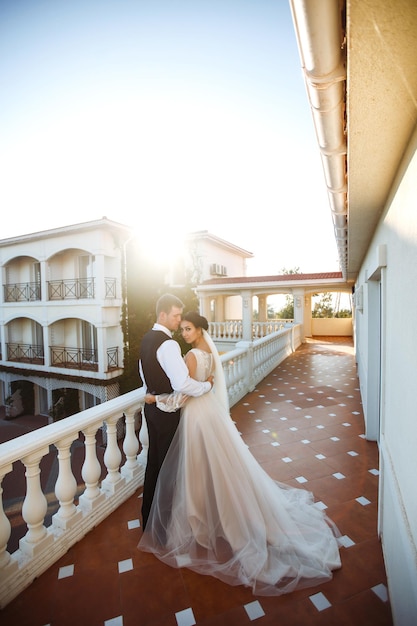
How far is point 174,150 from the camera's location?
5.14 metres

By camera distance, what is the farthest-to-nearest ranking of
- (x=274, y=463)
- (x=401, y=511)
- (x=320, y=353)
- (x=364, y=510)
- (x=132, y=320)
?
(x=132, y=320) < (x=320, y=353) < (x=274, y=463) < (x=364, y=510) < (x=401, y=511)

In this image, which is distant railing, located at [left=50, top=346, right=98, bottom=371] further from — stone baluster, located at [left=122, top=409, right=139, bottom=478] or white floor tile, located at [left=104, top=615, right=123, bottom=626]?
white floor tile, located at [left=104, top=615, right=123, bottom=626]

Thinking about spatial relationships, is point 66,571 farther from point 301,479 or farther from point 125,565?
point 301,479

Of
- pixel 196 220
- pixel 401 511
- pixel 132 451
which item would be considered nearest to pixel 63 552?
pixel 132 451

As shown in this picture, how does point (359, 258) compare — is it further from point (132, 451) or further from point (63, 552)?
point (63, 552)

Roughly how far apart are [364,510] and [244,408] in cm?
350

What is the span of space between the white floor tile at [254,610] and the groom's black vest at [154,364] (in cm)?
156

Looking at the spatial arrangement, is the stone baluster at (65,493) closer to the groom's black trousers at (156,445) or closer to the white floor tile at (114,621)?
the groom's black trousers at (156,445)

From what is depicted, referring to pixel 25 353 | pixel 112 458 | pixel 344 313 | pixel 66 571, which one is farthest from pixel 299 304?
pixel 25 353

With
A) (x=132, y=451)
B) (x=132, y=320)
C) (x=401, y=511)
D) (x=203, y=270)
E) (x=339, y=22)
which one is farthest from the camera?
(x=203, y=270)

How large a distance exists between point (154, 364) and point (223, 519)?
1.38 metres

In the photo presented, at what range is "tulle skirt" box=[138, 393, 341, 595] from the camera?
2.29 m

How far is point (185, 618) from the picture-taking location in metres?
1.98

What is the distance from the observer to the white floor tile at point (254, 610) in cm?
199
